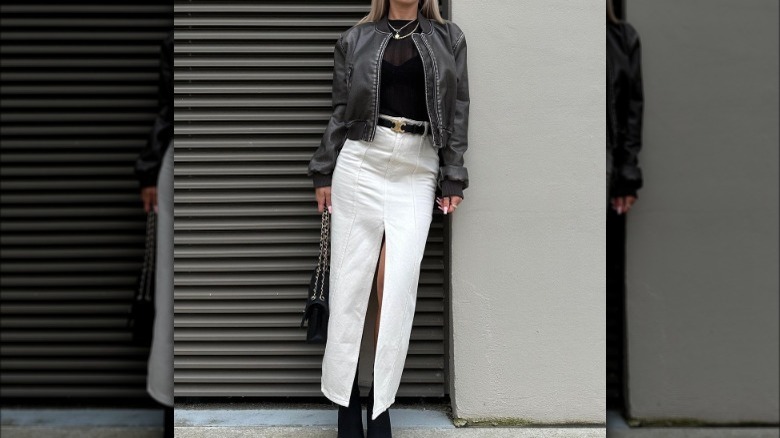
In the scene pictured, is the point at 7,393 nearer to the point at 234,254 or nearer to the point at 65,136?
the point at 65,136

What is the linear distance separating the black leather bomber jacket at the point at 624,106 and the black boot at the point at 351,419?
5.22 ft

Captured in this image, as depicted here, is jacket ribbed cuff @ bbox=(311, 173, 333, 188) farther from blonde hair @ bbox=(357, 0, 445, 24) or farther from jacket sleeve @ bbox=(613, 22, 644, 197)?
jacket sleeve @ bbox=(613, 22, 644, 197)

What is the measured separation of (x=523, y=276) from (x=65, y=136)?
314cm

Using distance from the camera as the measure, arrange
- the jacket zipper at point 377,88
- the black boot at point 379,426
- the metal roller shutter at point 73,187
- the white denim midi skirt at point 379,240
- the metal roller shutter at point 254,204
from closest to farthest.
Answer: the metal roller shutter at point 73,187 < the jacket zipper at point 377,88 < the white denim midi skirt at point 379,240 < the black boot at point 379,426 < the metal roller shutter at point 254,204

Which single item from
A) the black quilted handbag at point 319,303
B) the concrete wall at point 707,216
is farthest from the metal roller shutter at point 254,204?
the concrete wall at point 707,216

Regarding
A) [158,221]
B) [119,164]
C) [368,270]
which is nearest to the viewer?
[119,164]

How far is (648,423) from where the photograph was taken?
3.69 meters

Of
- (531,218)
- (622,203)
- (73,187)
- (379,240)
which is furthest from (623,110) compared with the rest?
(73,187)

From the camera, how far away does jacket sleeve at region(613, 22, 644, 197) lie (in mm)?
3633

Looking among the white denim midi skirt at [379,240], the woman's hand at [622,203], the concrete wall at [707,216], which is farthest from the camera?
the woman's hand at [622,203]

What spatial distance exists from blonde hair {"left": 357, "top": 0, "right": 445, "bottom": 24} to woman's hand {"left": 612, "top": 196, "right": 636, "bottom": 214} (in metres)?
1.21

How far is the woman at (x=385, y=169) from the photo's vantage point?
344 cm

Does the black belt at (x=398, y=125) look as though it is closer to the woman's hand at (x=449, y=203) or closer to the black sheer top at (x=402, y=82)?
the black sheer top at (x=402, y=82)

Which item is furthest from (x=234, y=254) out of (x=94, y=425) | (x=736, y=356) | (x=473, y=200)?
(x=94, y=425)
